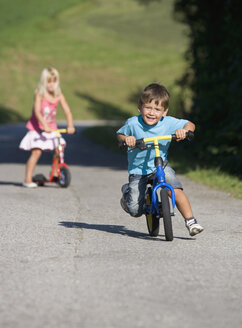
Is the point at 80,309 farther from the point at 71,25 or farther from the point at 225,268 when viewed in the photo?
the point at 71,25

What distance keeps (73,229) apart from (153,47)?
61056mm

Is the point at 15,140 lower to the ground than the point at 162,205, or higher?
lower

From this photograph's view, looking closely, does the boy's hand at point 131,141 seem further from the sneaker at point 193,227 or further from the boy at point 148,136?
the sneaker at point 193,227

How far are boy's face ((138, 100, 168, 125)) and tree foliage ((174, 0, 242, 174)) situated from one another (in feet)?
20.2

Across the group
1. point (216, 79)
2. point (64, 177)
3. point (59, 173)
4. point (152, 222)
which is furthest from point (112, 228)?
point (216, 79)

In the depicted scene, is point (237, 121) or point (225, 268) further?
point (237, 121)

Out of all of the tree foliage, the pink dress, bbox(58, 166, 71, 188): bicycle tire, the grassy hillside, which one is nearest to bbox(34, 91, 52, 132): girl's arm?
the pink dress

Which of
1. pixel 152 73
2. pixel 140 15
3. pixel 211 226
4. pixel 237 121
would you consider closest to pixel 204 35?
pixel 237 121

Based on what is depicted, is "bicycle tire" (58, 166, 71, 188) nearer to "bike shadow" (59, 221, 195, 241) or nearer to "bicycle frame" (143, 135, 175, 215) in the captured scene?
"bike shadow" (59, 221, 195, 241)

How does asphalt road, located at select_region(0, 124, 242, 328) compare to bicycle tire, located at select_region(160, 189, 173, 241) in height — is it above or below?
below

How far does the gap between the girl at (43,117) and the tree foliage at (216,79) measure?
332cm

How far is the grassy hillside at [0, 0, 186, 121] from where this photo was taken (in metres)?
49.2

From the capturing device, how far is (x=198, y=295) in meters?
4.60

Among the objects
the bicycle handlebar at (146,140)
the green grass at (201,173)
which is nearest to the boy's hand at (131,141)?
the bicycle handlebar at (146,140)
